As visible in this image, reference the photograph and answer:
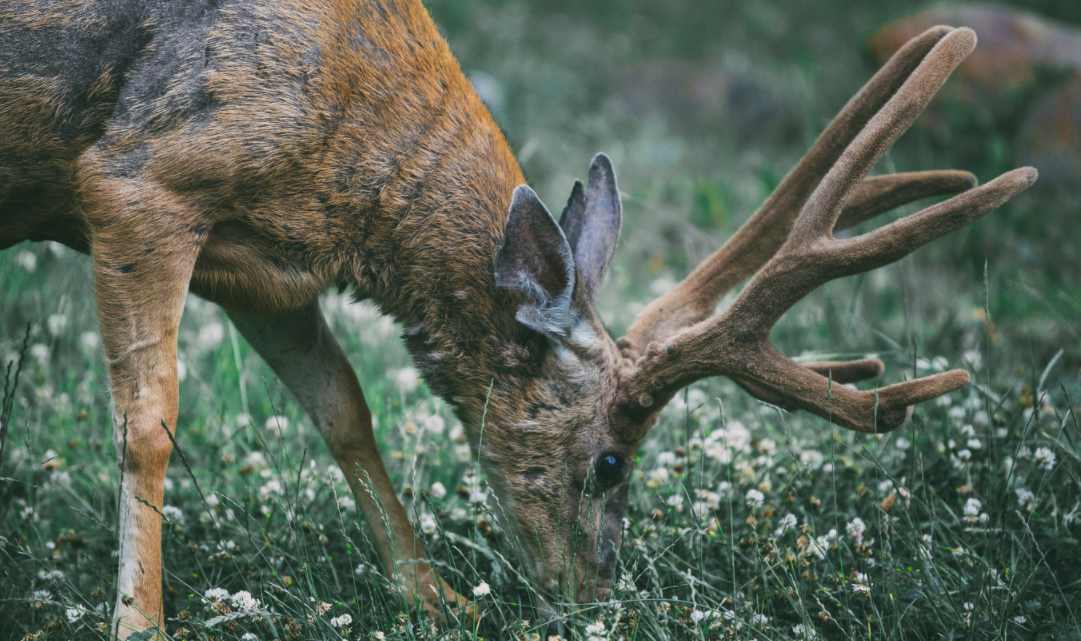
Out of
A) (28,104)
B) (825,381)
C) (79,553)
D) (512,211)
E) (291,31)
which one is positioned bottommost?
(79,553)

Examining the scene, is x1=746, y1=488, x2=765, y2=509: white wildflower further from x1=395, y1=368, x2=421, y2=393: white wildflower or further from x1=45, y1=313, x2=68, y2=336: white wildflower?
x1=45, y1=313, x2=68, y2=336: white wildflower

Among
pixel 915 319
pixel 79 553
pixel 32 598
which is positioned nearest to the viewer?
pixel 32 598

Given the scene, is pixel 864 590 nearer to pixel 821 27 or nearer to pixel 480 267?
pixel 480 267

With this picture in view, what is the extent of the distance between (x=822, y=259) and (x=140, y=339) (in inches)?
78.0

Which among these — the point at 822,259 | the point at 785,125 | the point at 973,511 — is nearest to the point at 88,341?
the point at 822,259

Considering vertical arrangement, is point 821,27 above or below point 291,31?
below

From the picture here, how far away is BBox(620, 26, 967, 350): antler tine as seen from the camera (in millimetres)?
3869

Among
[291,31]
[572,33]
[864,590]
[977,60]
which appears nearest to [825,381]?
[864,590]

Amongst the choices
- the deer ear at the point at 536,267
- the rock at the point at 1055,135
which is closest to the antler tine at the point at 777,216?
the deer ear at the point at 536,267

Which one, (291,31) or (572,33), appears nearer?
(291,31)

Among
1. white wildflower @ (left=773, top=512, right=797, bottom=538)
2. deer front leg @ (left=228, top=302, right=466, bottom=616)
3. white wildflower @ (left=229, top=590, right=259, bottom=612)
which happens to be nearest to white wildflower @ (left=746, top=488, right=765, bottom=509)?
white wildflower @ (left=773, top=512, right=797, bottom=538)

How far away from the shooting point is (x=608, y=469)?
3.73 metres

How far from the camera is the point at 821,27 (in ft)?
44.1

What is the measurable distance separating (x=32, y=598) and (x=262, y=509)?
0.94m
